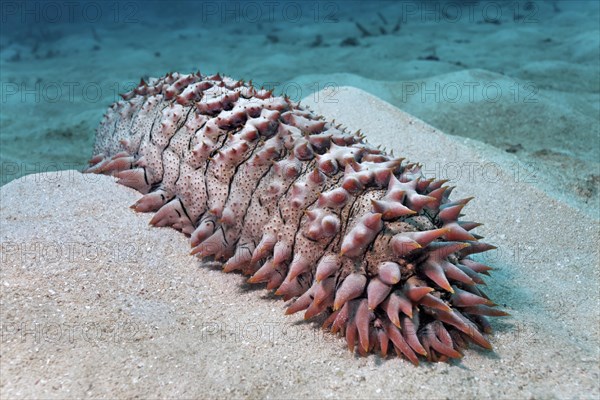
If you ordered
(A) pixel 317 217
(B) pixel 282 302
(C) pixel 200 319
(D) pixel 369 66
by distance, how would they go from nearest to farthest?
(A) pixel 317 217, (C) pixel 200 319, (B) pixel 282 302, (D) pixel 369 66

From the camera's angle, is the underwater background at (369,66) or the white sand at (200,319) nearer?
the white sand at (200,319)

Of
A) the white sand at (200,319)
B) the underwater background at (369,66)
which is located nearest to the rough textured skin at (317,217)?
the white sand at (200,319)

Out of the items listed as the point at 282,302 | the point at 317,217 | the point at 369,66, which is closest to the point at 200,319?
the point at 282,302

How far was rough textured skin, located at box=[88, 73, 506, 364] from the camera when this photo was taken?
1.98m

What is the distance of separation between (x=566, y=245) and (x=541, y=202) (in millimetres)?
450

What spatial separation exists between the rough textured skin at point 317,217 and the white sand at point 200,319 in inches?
4.9

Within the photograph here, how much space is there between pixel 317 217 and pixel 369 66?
7547 millimetres

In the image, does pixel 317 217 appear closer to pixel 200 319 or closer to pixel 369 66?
pixel 200 319

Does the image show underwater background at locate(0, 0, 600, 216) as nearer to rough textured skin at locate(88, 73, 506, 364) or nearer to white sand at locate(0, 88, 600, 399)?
white sand at locate(0, 88, 600, 399)

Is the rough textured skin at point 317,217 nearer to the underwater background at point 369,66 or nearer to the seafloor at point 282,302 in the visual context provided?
the seafloor at point 282,302

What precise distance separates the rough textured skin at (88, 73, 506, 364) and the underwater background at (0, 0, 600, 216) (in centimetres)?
200

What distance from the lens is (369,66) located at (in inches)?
359

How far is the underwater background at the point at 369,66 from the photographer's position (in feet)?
16.6

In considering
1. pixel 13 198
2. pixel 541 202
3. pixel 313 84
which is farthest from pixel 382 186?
pixel 313 84
